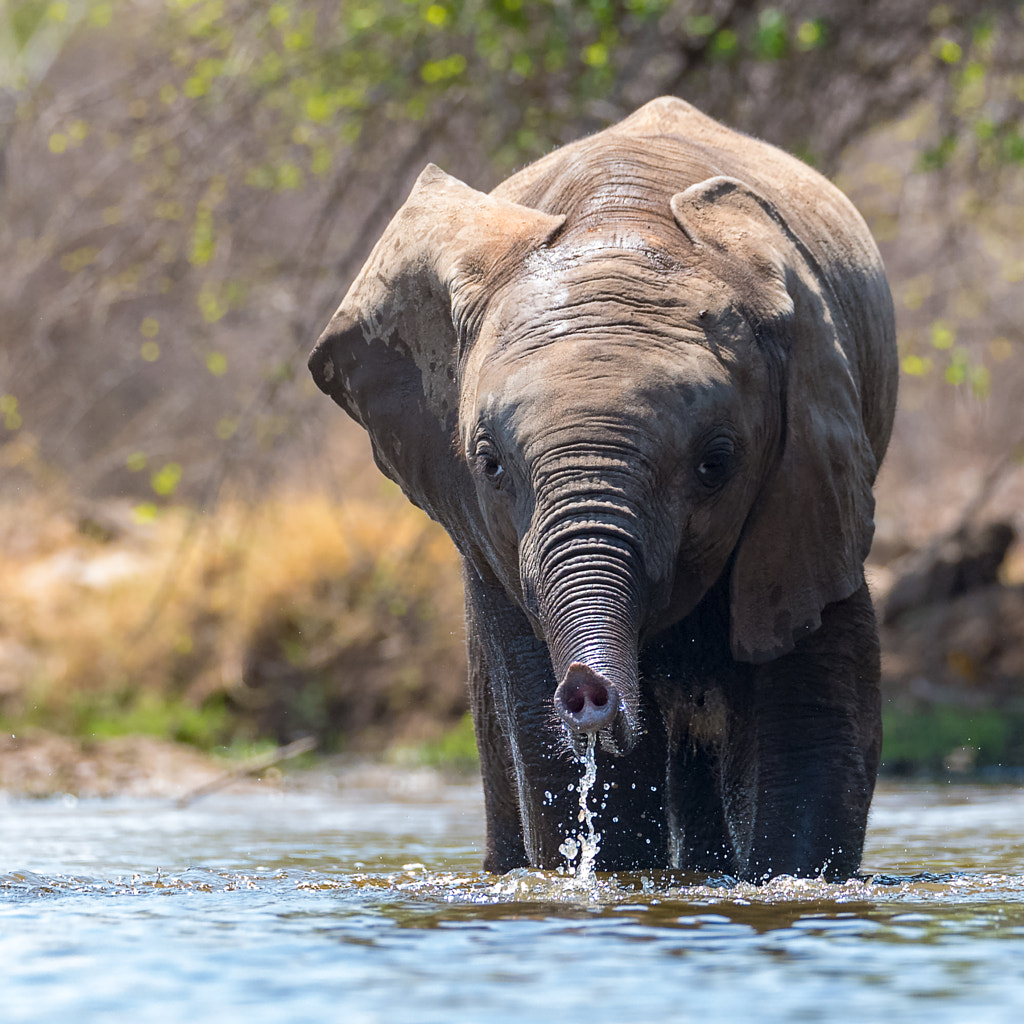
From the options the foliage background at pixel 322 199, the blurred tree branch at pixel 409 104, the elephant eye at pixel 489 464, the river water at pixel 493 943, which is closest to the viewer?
the river water at pixel 493 943

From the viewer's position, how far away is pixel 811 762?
195 inches

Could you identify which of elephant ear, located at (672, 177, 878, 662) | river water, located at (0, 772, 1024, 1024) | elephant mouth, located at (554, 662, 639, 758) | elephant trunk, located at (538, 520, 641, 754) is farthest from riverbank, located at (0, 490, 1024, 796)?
elephant mouth, located at (554, 662, 639, 758)

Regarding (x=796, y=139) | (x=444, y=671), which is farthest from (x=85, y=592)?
(x=796, y=139)

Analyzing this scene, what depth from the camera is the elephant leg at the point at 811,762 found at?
491cm

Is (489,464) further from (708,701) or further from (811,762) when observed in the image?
(811,762)

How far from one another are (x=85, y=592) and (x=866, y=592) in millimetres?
10013

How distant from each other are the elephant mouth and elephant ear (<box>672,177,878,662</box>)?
0.88 m

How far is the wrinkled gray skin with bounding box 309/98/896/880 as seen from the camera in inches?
169

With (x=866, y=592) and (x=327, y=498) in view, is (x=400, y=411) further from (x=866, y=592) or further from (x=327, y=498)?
(x=327, y=498)

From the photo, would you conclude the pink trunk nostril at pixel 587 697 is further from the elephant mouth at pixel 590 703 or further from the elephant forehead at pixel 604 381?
the elephant forehead at pixel 604 381

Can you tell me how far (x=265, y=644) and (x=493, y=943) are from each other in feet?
30.9

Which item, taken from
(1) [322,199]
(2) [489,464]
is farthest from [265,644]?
(2) [489,464]

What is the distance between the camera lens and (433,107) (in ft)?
35.4

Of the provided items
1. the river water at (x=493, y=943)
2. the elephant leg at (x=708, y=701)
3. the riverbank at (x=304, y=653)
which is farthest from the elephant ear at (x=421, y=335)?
the riverbank at (x=304, y=653)
